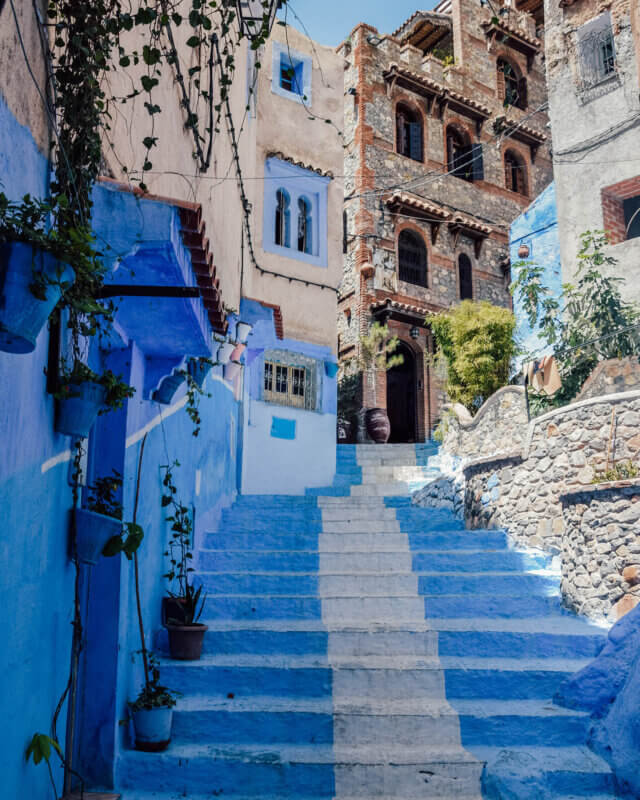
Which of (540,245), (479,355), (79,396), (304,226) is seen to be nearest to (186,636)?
(79,396)

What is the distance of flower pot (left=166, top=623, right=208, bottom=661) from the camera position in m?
6.04

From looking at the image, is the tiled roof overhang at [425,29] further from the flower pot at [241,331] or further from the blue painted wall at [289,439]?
the flower pot at [241,331]

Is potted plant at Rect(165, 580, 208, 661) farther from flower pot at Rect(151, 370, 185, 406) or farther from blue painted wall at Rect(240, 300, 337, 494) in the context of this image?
blue painted wall at Rect(240, 300, 337, 494)

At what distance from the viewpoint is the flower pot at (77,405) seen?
387 centimetres

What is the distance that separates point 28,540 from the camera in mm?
3555

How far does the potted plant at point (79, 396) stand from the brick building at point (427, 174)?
1488 centimetres

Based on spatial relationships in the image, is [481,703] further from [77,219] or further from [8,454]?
[77,219]

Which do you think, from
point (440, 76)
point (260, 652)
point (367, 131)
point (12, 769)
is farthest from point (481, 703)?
point (440, 76)

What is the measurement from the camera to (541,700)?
5.81 m

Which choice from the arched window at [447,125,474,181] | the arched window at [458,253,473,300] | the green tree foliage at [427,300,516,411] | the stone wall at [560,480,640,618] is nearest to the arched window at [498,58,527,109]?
the arched window at [447,125,474,181]

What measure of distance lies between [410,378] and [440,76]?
9341mm

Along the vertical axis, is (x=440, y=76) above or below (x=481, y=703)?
above

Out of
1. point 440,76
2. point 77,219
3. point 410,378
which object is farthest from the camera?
point 440,76

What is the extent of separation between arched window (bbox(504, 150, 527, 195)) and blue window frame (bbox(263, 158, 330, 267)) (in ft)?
35.4
